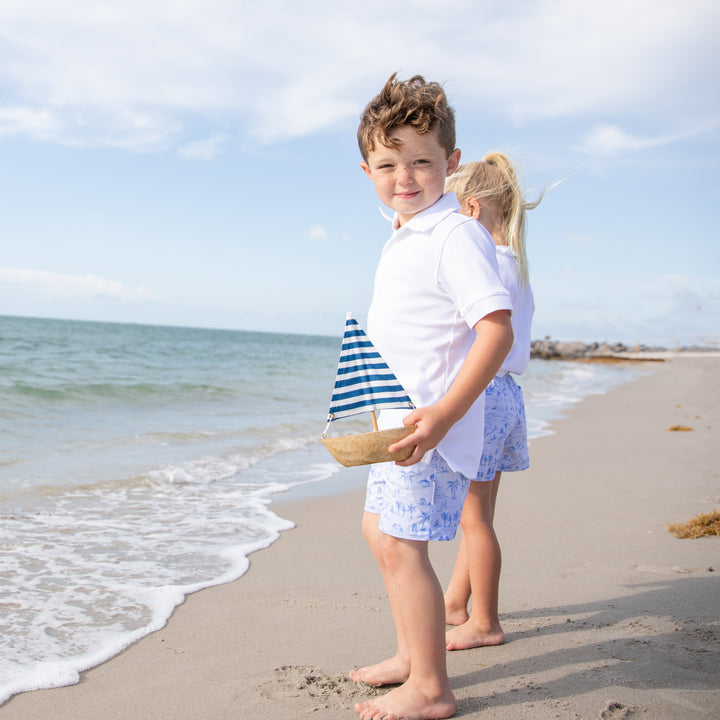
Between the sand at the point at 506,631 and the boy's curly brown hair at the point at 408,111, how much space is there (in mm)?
1710

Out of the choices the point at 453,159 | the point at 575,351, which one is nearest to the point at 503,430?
the point at 453,159

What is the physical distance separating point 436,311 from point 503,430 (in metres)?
0.81

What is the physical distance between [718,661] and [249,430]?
22.1ft

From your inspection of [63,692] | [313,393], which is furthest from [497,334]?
[313,393]

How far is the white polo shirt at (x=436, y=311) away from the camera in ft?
5.97

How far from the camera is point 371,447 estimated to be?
1736mm

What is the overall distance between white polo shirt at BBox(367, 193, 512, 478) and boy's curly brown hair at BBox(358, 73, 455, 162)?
216 millimetres

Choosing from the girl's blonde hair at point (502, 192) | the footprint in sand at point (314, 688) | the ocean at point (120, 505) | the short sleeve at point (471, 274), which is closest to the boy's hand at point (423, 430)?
the short sleeve at point (471, 274)

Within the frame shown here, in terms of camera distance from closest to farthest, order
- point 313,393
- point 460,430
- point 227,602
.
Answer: point 460,430 < point 227,602 < point 313,393

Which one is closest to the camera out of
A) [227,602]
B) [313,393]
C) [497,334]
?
[497,334]

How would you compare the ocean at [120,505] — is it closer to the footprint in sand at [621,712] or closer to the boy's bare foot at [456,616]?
the boy's bare foot at [456,616]

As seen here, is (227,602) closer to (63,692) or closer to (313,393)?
(63,692)

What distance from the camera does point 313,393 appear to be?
14.3m

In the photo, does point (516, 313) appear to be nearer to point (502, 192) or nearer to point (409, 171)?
point (502, 192)
